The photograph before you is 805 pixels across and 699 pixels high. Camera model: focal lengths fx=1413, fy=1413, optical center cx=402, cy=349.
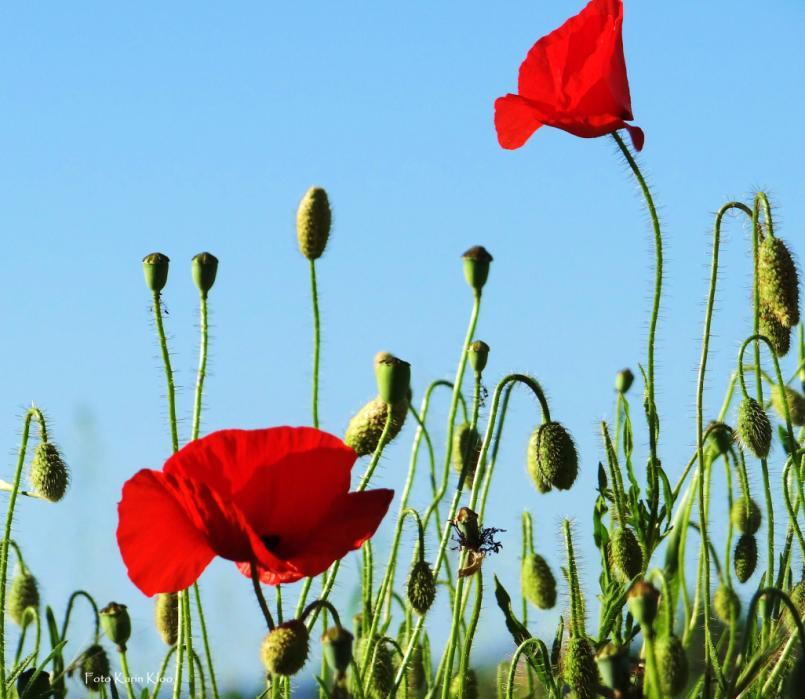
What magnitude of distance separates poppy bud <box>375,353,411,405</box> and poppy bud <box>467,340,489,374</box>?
0.44 metres

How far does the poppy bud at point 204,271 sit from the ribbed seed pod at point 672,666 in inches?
39.0

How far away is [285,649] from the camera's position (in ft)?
5.54

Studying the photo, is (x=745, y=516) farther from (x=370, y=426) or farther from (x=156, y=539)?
(x=156, y=539)

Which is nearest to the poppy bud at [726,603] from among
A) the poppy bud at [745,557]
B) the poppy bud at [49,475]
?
the poppy bud at [745,557]

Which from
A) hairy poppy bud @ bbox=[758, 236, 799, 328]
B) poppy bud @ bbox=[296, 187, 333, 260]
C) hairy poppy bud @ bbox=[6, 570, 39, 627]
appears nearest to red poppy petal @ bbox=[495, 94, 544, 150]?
poppy bud @ bbox=[296, 187, 333, 260]

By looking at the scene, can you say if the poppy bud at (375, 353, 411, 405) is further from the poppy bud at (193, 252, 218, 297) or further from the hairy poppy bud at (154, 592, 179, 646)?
the hairy poppy bud at (154, 592, 179, 646)

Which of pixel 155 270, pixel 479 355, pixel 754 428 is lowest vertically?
pixel 754 428

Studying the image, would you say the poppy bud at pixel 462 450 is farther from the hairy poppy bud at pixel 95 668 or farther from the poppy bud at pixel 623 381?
the hairy poppy bud at pixel 95 668

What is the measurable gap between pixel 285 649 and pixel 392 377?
52 cm

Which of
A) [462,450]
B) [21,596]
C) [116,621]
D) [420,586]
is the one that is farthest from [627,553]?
[21,596]

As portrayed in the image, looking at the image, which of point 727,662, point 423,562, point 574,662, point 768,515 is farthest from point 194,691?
point 768,515

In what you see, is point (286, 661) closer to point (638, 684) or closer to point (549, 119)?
point (638, 684)

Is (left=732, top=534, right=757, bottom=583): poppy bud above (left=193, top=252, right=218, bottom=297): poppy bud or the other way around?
the other way around

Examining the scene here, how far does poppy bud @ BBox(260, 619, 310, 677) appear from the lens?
1.69m
